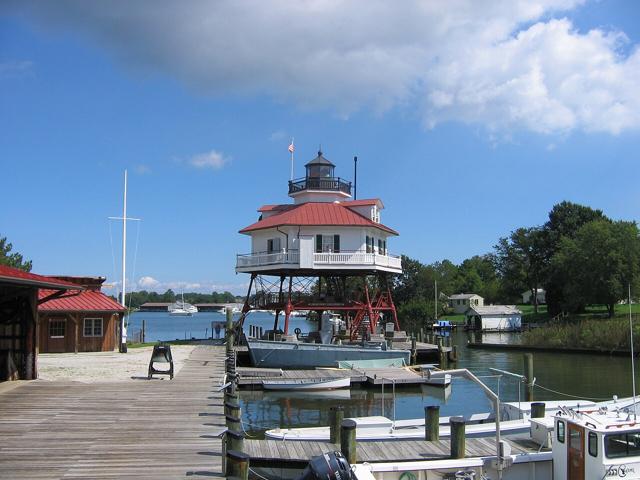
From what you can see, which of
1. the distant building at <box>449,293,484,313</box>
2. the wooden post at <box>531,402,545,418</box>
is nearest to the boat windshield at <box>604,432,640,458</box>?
the wooden post at <box>531,402,545,418</box>

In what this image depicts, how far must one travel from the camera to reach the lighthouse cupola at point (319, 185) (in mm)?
48875

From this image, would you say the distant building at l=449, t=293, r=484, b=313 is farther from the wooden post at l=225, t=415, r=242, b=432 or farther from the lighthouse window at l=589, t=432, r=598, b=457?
the wooden post at l=225, t=415, r=242, b=432

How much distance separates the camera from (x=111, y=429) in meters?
14.4

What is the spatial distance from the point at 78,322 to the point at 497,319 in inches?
2637

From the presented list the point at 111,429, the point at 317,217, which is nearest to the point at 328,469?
the point at 111,429

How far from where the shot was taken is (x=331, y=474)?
464 inches

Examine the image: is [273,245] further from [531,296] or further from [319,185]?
[531,296]

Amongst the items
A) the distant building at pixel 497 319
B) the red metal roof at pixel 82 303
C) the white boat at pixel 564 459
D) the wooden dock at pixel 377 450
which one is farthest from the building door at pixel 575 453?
the distant building at pixel 497 319

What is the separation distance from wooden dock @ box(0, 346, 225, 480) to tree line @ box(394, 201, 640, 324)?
202 feet

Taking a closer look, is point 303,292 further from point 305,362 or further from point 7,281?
point 7,281

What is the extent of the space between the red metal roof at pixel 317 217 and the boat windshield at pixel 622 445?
101 ft

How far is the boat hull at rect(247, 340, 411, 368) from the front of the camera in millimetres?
36531

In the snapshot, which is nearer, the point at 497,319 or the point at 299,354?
the point at 299,354

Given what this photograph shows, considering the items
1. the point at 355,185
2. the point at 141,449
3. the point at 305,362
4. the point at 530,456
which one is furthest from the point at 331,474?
the point at 355,185
